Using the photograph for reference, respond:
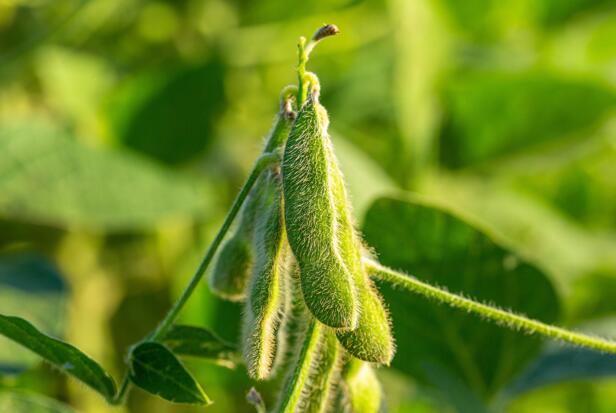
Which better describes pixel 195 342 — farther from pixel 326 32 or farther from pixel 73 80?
pixel 73 80

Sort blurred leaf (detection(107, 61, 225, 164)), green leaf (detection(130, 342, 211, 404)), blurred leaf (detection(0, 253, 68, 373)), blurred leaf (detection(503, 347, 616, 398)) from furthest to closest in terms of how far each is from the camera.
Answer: blurred leaf (detection(107, 61, 225, 164)) < blurred leaf (detection(503, 347, 616, 398)) < blurred leaf (detection(0, 253, 68, 373)) < green leaf (detection(130, 342, 211, 404))

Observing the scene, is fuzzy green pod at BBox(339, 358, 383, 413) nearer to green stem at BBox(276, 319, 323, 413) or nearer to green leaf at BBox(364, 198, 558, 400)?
green stem at BBox(276, 319, 323, 413)

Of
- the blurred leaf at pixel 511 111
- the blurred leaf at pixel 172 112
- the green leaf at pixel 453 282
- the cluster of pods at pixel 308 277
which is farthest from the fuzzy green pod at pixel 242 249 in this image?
the blurred leaf at pixel 511 111

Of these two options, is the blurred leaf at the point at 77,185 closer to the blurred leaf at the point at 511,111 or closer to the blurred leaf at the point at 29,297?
the blurred leaf at the point at 29,297

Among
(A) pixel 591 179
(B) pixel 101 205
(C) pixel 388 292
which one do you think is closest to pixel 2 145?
(B) pixel 101 205

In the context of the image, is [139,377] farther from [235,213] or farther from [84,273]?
[84,273]

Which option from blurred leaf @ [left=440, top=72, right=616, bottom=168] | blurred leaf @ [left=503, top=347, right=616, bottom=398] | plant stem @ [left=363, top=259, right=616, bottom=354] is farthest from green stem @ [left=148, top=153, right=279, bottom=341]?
blurred leaf @ [left=440, top=72, right=616, bottom=168]

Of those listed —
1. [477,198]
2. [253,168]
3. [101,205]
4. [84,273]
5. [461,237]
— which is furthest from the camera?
[477,198]
